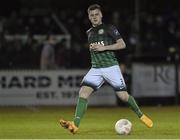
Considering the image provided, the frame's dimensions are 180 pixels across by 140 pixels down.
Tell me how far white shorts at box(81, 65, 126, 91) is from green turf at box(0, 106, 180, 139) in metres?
0.93

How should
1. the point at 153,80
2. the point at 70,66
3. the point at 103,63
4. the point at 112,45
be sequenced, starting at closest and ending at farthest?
the point at 112,45 → the point at 103,63 → the point at 153,80 → the point at 70,66

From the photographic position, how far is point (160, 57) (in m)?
23.9

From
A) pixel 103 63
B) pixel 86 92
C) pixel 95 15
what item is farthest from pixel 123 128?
pixel 95 15

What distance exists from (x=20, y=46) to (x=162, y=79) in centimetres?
517

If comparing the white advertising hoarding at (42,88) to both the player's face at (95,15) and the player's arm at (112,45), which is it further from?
the player's face at (95,15)

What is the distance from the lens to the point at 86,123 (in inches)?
658

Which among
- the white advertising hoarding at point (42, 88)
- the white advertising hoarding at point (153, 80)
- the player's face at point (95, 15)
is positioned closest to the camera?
the player's face at point (95, 15)

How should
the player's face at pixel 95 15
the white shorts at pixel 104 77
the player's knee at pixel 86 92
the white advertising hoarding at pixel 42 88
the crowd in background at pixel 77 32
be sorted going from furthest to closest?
the crowd in background at pixel 77 32 → the white advertising hoarding at pixel 42 88 → the white shorts at pixel 104 77 → the player's knee at pixel 86 92 → the player's face at pixel 95 15

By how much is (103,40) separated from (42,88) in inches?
419

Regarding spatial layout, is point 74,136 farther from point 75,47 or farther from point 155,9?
point 155,9

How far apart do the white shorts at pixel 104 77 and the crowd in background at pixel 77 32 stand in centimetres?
1031

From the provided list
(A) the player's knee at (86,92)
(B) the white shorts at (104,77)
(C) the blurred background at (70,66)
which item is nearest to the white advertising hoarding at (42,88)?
(C) the blurred background at (70,66)

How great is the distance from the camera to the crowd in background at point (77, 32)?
961 inches

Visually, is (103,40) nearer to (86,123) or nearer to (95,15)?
(95,15)
